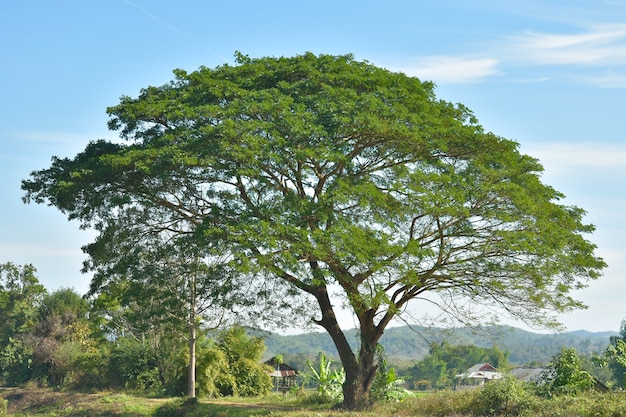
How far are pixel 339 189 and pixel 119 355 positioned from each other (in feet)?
69.5

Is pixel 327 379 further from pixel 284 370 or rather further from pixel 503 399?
pixel 284 370

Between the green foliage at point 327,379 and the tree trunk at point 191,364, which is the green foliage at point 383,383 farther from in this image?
the tree trunk at point 191,364

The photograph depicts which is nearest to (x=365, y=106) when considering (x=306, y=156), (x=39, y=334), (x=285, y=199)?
(x=306, y=156)

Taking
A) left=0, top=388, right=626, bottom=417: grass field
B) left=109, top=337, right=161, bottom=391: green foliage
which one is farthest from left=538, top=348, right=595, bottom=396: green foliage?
left=109, top=337, right=161, bottom=391: green foliage

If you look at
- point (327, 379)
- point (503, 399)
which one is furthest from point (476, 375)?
point (503, 399)

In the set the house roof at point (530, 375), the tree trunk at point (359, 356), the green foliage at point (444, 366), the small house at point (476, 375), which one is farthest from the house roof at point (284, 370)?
the tree trunk at point (359, 356)

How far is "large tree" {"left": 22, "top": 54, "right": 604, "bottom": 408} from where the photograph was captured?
19453 millimetres

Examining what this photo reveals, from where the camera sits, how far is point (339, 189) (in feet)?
63.6

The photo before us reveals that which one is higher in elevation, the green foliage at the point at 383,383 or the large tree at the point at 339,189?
the large tree at the point at 339,189

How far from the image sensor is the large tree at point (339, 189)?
63.8 feet

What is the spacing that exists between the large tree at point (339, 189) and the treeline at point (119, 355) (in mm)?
5232

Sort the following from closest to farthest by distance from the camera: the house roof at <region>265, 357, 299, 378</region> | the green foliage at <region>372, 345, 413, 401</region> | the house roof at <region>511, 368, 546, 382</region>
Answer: the house roof at <region>511, 368, 546, 382</region> < the green foliage at <region>372, 345, 413, 401</region> < the house roof at <region>265, 357, 299, 378</region>

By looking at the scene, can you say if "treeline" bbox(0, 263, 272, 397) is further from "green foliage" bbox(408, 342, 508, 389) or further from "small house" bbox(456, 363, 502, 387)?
"small house" bbox(456, 363, 502, 387)

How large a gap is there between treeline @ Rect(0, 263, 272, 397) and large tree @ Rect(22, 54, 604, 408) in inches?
206
